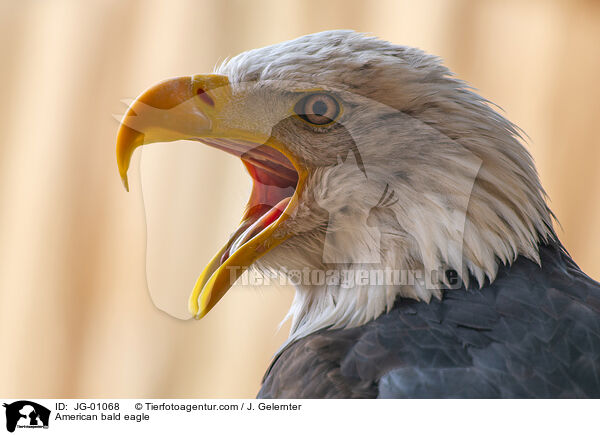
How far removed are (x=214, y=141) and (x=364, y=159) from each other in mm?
205

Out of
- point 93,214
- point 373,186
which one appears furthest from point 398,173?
point 93,214

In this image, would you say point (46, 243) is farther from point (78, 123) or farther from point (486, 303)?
point (486, 303)

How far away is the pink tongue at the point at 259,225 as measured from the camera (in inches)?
28.9

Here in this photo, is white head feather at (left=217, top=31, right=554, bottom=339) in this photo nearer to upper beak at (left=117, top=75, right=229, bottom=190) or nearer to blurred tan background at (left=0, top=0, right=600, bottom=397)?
upper beak at (left=117, top=75, right=229, bottom=190)

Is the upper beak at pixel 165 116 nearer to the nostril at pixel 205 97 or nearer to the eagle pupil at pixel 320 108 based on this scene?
the nostril at pixel 205 97

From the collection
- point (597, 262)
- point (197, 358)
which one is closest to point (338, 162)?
point (197, 358)

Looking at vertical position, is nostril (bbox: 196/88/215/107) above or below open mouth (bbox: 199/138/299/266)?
above

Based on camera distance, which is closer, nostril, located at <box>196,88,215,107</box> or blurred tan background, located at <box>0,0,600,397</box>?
nostril, located at <box>196,88,215,107</box>

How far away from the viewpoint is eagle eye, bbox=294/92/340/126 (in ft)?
2.32
